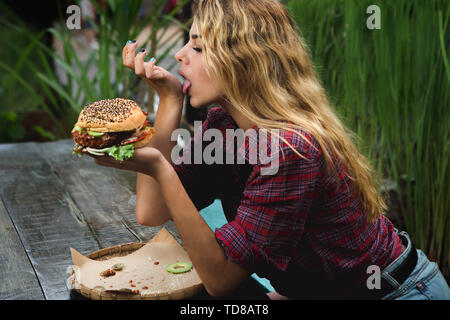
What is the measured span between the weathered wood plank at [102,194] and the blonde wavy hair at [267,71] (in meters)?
0.60

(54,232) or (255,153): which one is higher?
(255,153)

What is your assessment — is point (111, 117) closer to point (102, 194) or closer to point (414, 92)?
point (102, 194)

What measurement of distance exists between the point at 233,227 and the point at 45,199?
3.77 feet

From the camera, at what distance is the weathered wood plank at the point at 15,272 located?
4.58 feet

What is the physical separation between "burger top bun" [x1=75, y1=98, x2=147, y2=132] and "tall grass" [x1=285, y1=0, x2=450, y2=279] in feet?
3.45

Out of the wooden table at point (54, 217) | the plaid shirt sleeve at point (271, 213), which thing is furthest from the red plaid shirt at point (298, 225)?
the wooden table at point (54, 217)

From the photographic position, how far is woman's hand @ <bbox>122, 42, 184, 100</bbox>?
151 cm

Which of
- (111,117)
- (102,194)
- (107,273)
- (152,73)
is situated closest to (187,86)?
(152,73)

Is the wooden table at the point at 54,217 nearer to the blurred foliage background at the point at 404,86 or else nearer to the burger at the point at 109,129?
the burger at the point at 109,129

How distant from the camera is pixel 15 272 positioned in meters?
1.51

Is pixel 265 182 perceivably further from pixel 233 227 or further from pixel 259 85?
pixel 259 85

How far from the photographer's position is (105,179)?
245 centimetres

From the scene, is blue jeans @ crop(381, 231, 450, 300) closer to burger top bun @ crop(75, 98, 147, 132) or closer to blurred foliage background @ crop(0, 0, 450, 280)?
blurred foliage background @ crop(0, 0, 450, 280)
